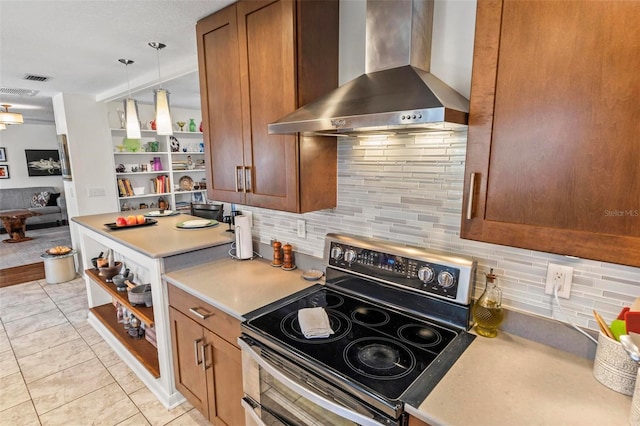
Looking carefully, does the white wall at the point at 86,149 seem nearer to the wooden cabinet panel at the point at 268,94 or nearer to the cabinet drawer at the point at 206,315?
the cabinet drawer at the point at 206,315

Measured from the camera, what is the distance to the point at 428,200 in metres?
1.43

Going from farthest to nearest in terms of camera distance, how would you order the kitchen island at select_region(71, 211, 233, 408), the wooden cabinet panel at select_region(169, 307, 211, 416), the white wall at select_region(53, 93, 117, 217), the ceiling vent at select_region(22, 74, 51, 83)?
the white wall at select_region(53, 93, 117, 217) < the ceiling vent at select_region(22, 74, 51, 83) < the kitchen island at select_region(71, 211, 233, 408) < the wooden cabinet panel at select_region(169, 307, 211, 416)

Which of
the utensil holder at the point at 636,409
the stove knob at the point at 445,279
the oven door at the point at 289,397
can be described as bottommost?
the oven door at the point at 289,397

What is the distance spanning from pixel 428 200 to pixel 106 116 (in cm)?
455

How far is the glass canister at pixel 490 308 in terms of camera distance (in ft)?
4.00

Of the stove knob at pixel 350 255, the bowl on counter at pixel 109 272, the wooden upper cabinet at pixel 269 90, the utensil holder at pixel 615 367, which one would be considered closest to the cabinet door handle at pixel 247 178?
the wooden upper cabinet at pixel 269 90

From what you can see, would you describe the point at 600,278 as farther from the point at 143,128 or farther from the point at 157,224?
the point at 143,128

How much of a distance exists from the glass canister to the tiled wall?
8 cm

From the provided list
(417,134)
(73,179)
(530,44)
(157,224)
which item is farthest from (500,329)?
(73,179)

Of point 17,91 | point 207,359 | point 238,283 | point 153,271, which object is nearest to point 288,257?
point 238,283

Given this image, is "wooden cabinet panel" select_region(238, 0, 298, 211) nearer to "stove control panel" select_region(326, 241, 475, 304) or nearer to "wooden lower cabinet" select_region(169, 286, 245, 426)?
"stove control panel" select_region(326, 241, 475, 304)

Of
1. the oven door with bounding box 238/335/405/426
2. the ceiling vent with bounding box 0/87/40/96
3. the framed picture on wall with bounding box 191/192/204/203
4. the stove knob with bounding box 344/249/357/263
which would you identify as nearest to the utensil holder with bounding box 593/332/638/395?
the oven door with bounding box 238/335/405/426

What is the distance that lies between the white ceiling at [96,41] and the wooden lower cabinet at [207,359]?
5.04 ft

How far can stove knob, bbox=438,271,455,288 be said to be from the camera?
4.26 ft
